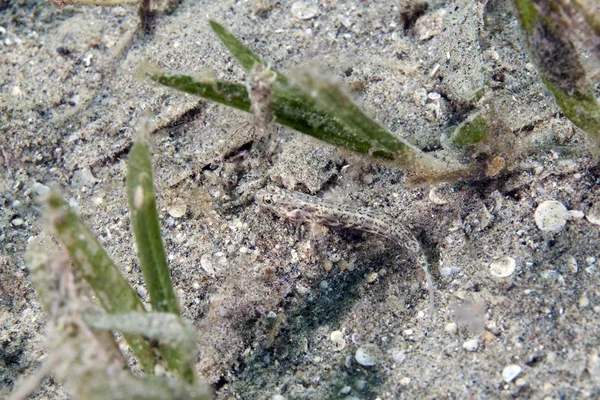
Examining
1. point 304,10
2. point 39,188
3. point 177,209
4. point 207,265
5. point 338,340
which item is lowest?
point 338,340

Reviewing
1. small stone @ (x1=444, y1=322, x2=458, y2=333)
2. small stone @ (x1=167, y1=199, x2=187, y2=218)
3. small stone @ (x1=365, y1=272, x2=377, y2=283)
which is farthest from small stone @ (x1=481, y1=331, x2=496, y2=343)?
small stone @ (x1=167, y1=199, x2=187, y2=218)

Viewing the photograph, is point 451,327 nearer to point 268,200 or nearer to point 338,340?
point 338,340

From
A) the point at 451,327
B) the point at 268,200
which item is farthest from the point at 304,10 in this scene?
the point at 451,327

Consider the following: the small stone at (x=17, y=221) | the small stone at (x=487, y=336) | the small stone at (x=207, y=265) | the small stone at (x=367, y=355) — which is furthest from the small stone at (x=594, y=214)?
the small stone at (x=17, y=221)

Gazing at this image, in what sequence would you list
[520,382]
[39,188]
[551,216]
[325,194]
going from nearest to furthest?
[520,382] < [551,216] < [325,194] < [39,188]

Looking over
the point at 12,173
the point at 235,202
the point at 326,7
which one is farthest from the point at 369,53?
the point at 12,173

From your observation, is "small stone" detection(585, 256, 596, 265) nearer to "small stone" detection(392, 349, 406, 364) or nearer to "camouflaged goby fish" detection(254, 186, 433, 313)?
"camouflaged goby fish" detection(254, 186, 433, 313)
